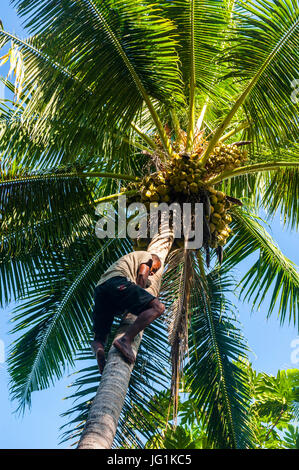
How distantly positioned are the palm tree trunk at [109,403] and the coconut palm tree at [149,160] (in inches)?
52.8

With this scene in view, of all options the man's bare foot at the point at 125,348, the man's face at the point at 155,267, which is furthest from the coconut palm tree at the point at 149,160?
the man's bare foot at the point at 125,348

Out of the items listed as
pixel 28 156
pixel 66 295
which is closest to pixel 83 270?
pixel 66 295

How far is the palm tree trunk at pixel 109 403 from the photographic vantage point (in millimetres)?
2605

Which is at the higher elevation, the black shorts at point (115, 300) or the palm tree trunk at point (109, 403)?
the black shorts at point (115, 300)

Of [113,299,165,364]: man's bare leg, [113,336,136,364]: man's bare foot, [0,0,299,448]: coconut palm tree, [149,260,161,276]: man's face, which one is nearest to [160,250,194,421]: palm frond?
[0,0,299,448]: coconut palm tree

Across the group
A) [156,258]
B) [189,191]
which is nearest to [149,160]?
[189,191]

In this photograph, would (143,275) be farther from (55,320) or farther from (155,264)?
(55,320)

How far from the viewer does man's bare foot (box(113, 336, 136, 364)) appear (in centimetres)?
331

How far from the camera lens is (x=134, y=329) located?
11.4ft

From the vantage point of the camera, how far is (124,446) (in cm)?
486

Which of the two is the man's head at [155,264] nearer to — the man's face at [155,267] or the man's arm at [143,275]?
the man's face at [155,267]

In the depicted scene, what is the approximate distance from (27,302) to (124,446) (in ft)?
7.45

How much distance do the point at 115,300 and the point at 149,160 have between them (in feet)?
7.18

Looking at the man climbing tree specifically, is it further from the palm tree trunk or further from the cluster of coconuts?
the cluster of coconuts
